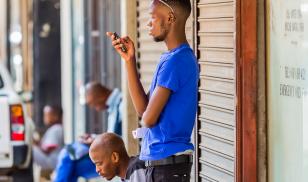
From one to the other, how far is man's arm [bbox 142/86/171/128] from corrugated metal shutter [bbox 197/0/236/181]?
0.93m

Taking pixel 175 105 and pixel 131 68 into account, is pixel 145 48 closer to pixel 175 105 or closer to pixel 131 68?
pixel 131 68

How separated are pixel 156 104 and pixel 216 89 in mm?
1328

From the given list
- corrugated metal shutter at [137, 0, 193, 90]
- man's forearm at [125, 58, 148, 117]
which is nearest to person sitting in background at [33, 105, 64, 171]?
corrugated metal shutter at [137, 0, 193, 90]

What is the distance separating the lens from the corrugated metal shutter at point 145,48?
6.96m

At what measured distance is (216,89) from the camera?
5.49 meters

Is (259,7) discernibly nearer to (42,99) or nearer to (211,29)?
(211,29)

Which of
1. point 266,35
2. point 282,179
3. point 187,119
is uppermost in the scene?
point 266,35

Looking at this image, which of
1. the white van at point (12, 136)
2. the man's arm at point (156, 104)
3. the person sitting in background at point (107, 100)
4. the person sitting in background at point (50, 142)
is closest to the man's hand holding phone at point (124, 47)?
the man's arm at point (156, 104)

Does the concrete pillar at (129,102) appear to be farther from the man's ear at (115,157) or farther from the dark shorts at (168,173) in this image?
the dark shorts at (168,173)

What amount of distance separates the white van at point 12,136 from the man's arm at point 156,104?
18.0ft

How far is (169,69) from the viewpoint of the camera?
4.23 metres

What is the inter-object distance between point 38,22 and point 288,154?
8598 millimetres

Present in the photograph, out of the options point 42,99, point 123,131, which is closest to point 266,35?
point 123,131

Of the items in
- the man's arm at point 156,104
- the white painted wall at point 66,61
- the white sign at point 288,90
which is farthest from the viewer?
the white painted wall at point 66,61
